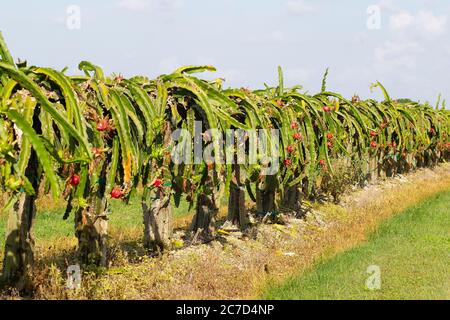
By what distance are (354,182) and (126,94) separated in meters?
8.52

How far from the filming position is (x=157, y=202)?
7.23 meters

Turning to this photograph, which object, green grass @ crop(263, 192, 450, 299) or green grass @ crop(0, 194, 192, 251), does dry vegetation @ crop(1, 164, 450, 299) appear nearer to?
green grass @ crop(263, 192, 450, 299)

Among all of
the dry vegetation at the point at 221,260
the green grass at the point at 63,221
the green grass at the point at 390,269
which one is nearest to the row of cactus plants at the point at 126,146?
the dry vegetation at the point at 221,260

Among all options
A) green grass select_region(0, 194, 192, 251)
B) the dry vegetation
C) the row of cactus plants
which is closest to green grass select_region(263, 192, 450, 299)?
the dry vegetation

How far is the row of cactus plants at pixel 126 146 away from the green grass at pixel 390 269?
153cm

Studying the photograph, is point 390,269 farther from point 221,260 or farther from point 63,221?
point 63,221

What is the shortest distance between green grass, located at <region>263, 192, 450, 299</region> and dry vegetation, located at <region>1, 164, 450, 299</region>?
0.76 ft

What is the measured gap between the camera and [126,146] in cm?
581

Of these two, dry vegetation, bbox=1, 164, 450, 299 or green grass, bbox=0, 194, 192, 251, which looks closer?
dry vegetation, bbox=1, 164, 450, 299

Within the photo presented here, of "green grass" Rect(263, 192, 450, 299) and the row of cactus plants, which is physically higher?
the row of cactus plants

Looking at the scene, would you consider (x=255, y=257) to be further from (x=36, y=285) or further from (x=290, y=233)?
(x=36, y=285)

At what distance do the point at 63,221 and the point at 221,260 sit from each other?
4.74m

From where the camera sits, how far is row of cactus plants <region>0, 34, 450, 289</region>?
4.80 metres
